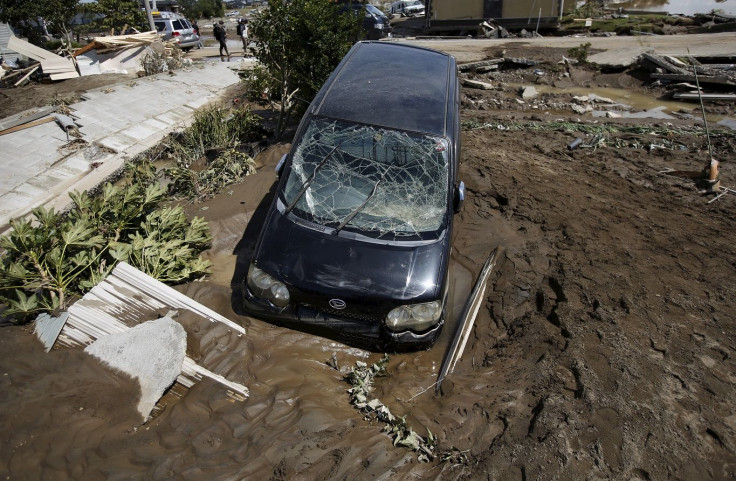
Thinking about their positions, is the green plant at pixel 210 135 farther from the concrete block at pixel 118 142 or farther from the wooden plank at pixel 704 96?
the wooden plank at pixel 704 96

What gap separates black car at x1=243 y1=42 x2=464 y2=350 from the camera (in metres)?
3.46

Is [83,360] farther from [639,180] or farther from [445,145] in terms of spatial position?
[639,180]

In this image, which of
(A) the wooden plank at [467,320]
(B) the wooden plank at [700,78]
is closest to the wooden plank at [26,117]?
(A) the wooden plank at [467,320]

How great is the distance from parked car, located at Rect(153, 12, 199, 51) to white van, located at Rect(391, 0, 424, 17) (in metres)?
13.6

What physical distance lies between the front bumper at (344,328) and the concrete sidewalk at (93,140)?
4.13 meters

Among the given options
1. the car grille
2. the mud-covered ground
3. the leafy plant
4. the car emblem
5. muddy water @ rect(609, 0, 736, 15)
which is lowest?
the leafy plant

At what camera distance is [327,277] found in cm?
344

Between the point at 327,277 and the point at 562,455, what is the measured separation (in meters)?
1.97

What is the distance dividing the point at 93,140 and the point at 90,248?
16.0 feet

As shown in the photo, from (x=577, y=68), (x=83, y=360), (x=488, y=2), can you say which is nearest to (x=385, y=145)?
(x=83, y=360)

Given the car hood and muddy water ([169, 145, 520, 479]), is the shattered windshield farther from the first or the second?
muddy water ([169, 145, 520, 479])

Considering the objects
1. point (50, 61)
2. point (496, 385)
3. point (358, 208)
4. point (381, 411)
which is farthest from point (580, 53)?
point (50, 61)

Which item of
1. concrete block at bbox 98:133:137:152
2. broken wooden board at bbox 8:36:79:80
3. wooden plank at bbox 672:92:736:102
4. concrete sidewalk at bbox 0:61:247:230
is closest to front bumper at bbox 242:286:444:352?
concrete sidewalk at bbox 0:61:247:230

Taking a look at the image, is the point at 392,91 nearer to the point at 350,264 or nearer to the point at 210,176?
the point at 350,264
